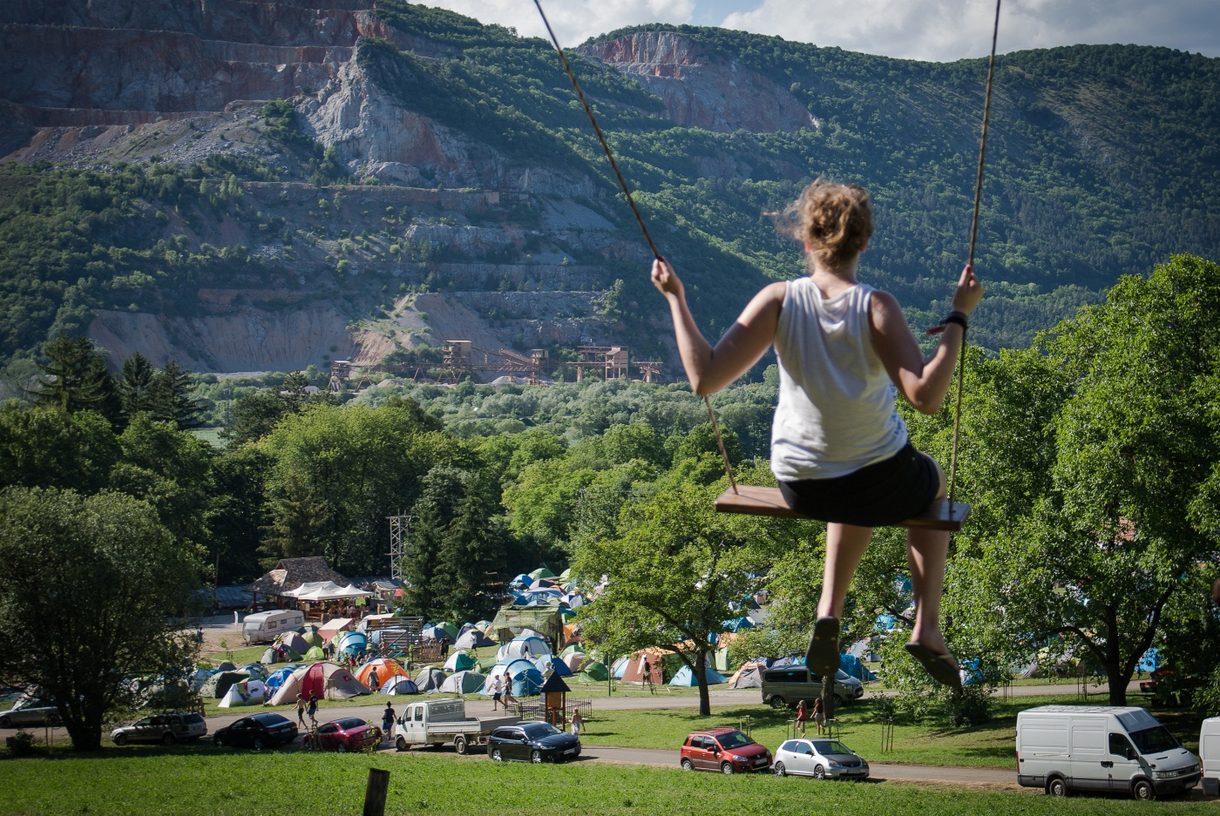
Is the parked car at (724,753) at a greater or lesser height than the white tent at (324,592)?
greater

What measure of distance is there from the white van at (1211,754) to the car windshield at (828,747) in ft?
21.4

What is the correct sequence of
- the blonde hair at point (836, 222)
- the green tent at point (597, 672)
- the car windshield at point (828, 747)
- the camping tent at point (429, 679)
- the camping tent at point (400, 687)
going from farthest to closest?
the green tent at point (597, 672), the camping tent at point (429, 679), the camping tent at point (400, 687), the car windshield at point (828, 747), the blonde hair at point (836, 222)

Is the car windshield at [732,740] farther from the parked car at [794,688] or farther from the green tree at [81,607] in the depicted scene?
the green tree at [81,607]

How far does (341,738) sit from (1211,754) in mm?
19344

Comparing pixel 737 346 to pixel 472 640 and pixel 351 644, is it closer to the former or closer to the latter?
pixel 351 644

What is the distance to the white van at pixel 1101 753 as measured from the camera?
711 inches

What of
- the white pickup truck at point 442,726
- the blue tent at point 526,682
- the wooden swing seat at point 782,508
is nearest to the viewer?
the wooden swing seat at point 782,508

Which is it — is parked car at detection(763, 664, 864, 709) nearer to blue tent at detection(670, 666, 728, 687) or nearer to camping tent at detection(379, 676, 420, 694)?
blue tent at detection(670, 666, 728, 687)

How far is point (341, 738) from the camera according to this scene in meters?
27.7

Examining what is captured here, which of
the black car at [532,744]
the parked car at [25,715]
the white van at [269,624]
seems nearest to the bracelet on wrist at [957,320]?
the black car at [532,744]

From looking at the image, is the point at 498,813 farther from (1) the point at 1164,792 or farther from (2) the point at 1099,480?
(2) the point at 1099,480

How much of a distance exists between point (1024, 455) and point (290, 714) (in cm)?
2396

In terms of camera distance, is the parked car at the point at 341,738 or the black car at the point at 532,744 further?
the parked car at the point at 341,738

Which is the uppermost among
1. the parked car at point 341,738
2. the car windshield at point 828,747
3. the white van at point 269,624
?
the car windshield at point 828,747
